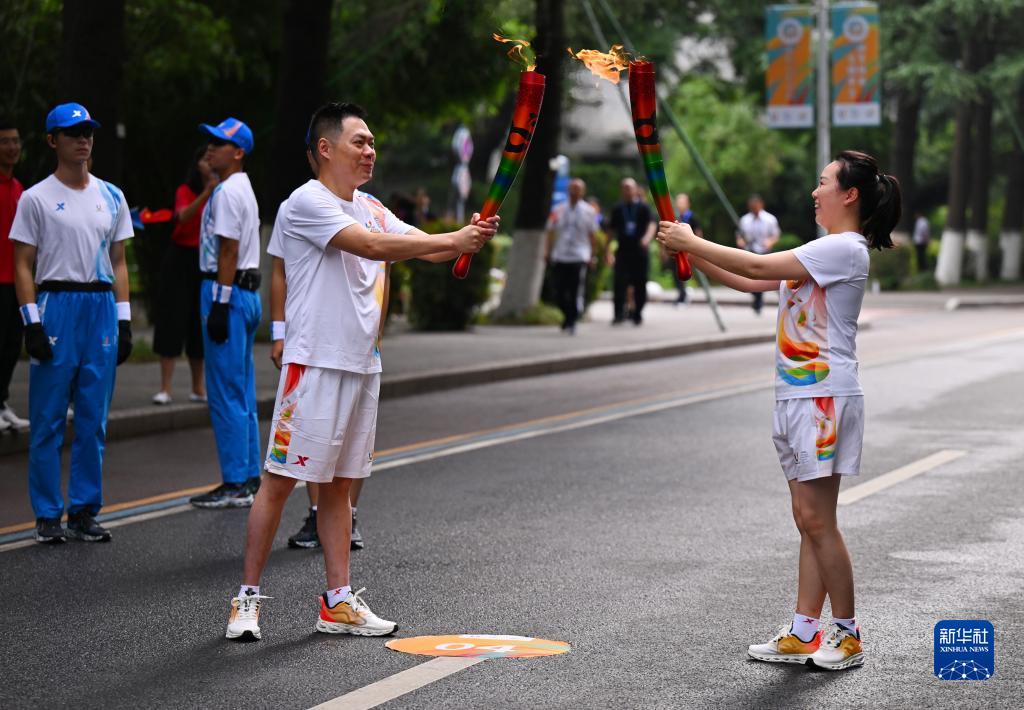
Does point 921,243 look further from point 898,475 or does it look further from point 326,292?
point 326,292

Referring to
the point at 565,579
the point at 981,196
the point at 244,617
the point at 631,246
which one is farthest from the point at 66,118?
the point at 981,196

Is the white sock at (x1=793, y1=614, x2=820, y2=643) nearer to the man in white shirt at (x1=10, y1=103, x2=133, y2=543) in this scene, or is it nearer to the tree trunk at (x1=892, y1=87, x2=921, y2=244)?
the man in white shirt at (x1=10, y1=103, x2=133, y2=543)

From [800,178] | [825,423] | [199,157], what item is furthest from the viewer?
[800,178]

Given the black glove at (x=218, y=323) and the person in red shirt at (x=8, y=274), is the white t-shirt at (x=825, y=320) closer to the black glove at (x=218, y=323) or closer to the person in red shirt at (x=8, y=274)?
the black glove at (x=218, y=323)

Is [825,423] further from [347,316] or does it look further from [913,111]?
[913,111]

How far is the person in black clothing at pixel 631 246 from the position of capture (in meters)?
23.4

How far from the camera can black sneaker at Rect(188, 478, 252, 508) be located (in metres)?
8.96

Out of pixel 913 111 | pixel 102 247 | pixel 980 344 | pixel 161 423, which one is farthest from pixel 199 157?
pixel 913 111

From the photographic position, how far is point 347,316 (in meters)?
6.04

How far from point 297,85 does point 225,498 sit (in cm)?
1000

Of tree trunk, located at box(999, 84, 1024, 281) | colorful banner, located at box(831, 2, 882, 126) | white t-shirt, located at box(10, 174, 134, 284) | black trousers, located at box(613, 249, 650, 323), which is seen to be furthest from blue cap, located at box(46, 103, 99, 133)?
tree trunk, located at box(999, 84, 1024, 281)

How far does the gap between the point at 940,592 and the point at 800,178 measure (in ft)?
167

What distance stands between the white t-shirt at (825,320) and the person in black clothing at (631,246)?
1747cm

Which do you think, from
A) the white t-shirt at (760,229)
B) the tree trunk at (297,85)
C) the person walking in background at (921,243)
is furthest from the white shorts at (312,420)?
the person walking in background at (921,243)
